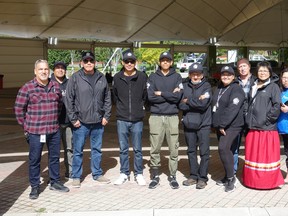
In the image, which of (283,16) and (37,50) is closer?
(283,16)

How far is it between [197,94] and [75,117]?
5.63 ft

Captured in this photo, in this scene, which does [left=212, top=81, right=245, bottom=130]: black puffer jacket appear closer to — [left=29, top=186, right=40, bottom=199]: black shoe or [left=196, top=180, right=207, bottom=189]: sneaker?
[left=196, top=180, right=207, bottom=189]: sneaker

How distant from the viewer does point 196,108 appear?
5.30 meters

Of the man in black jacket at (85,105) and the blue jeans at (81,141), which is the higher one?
the man in black jacket at (85,105)

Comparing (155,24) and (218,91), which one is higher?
(155,24)

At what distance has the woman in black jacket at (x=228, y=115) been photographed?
5.18 metres

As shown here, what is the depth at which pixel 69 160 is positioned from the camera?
5.86m

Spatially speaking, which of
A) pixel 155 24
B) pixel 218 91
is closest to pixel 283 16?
pixel 155 24

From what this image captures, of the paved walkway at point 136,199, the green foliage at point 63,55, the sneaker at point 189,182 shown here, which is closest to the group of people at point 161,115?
the sneaker at point 189,182

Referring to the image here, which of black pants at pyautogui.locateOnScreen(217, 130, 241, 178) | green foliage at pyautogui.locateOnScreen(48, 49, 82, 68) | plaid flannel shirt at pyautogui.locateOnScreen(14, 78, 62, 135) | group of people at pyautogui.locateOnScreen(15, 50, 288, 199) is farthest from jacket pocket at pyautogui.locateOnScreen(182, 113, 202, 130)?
green foliage at pyautogui.locateOnScreen(48, 49, 82, 68)

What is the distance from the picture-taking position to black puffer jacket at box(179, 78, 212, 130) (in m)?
5.31

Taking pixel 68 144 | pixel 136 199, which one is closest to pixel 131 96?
pixel 68 144

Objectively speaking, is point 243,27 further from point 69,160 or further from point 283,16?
point 69,160

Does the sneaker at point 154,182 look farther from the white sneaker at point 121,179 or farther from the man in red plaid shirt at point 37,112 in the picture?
the man in red plaid shirt at point 37,112
